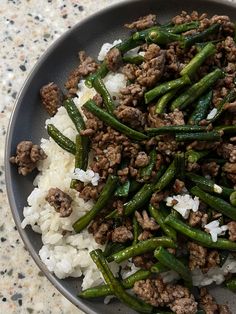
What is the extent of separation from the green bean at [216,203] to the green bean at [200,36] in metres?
0.67

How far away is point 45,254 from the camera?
2.48 metres

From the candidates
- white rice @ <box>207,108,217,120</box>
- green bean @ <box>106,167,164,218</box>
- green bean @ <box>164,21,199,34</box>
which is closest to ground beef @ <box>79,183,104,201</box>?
green bean @ <box>106,167,164,218</box>

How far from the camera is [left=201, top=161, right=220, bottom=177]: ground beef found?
7.69ft

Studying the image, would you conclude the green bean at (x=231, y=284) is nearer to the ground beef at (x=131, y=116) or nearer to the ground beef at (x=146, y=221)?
the ground beef at (x=146, y=221)

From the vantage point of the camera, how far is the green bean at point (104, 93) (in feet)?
8.05

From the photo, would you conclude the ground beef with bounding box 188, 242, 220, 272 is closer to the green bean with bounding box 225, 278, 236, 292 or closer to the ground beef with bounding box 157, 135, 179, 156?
the green bean with bounding box 225, 278, 236, 292

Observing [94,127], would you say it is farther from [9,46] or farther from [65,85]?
[9,46]

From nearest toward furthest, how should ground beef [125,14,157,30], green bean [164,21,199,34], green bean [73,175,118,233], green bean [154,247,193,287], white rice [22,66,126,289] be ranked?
green bean [154,247,193,287] → green bean [73,175,118,233] → white rice [22,66,126,289] → green bean [164,21,199,34] → ground beef [125,14,157,30]

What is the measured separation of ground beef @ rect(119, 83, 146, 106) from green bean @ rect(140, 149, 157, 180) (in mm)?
240

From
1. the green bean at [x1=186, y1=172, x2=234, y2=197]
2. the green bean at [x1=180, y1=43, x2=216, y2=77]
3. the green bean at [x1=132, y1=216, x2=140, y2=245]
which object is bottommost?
the green bean at [x1=132, y1=216, x2=140, y2=245]

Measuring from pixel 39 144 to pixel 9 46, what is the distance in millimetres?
742

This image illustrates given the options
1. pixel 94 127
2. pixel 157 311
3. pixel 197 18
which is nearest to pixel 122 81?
pixel 94 127

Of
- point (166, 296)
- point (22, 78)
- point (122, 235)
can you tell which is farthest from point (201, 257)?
point (22, 78)

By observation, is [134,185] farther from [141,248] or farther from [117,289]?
[117,289]
